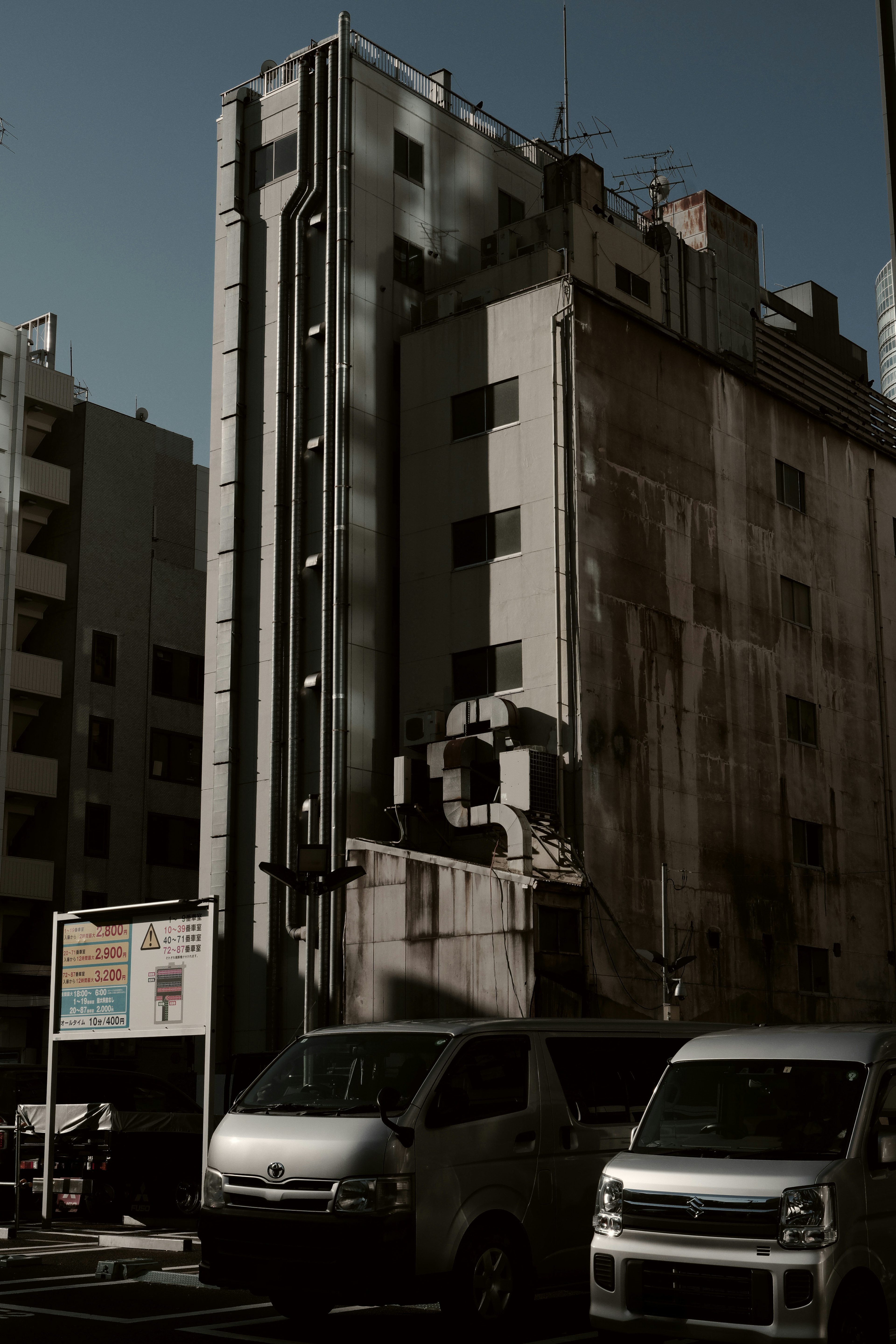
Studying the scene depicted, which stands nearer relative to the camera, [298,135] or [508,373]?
[508,373]

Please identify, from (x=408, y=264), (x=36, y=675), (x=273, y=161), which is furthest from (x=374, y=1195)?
(x=36, y=675)

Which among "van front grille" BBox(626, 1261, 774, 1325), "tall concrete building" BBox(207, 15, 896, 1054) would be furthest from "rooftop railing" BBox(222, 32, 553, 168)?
"van front grille" BBox(626, 1261, 774, 1325)

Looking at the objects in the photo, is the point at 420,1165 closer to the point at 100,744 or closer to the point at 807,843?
the point at 807,843

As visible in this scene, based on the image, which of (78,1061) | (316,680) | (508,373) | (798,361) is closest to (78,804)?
(78,1061)

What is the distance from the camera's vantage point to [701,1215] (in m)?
8.73

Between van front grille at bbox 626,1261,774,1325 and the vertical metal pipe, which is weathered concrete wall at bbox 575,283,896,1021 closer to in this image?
the vertical metal pipe

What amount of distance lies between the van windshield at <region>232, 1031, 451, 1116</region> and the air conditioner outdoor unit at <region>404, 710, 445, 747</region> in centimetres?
2168

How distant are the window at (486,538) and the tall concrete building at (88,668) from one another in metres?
19.1

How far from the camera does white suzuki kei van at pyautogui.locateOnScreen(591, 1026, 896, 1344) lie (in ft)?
27.4

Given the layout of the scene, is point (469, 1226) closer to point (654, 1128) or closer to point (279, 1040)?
point (654, 1128)

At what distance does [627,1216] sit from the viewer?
9094mm

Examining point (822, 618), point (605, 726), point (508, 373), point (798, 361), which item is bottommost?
point (605, 726)

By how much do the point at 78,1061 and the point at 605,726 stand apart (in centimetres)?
2086

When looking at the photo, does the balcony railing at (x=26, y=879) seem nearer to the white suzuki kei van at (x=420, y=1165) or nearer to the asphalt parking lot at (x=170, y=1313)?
the asphalt parking lot at (x=170, y=1313)
